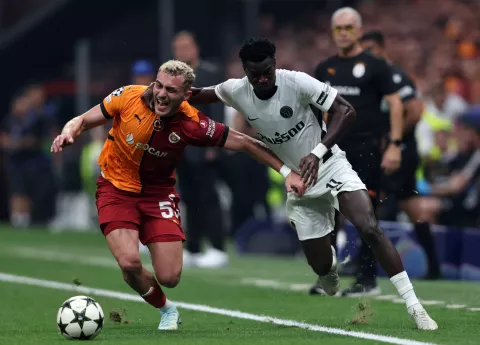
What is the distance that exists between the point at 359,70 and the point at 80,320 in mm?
4083

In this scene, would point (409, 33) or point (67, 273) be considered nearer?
point (67, 273)

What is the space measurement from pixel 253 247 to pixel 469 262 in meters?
4.31

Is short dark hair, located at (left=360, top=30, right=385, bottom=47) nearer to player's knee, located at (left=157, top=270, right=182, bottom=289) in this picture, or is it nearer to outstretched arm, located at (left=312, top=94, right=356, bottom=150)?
outstretched arm, located at (left=312, top=94, right=356, bottom=150)

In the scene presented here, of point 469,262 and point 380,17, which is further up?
point 380,17

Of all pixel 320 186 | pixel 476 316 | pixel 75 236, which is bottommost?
pixel 75 236

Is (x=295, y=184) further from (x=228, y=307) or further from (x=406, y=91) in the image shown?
(x=406, y=91)

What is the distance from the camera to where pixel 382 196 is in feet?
40.3

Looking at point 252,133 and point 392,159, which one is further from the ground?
point 392,159

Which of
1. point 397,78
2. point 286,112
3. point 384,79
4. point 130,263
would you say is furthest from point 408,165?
point 130,263

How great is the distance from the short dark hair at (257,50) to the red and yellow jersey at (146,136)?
23.3 inches

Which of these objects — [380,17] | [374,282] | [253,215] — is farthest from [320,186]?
[380,17]

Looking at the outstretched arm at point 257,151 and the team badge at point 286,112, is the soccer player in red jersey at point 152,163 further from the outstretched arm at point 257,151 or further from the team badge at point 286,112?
the team badge at point 286,112

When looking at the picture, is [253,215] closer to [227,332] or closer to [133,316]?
[133,316]

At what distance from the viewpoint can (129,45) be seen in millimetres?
25500
